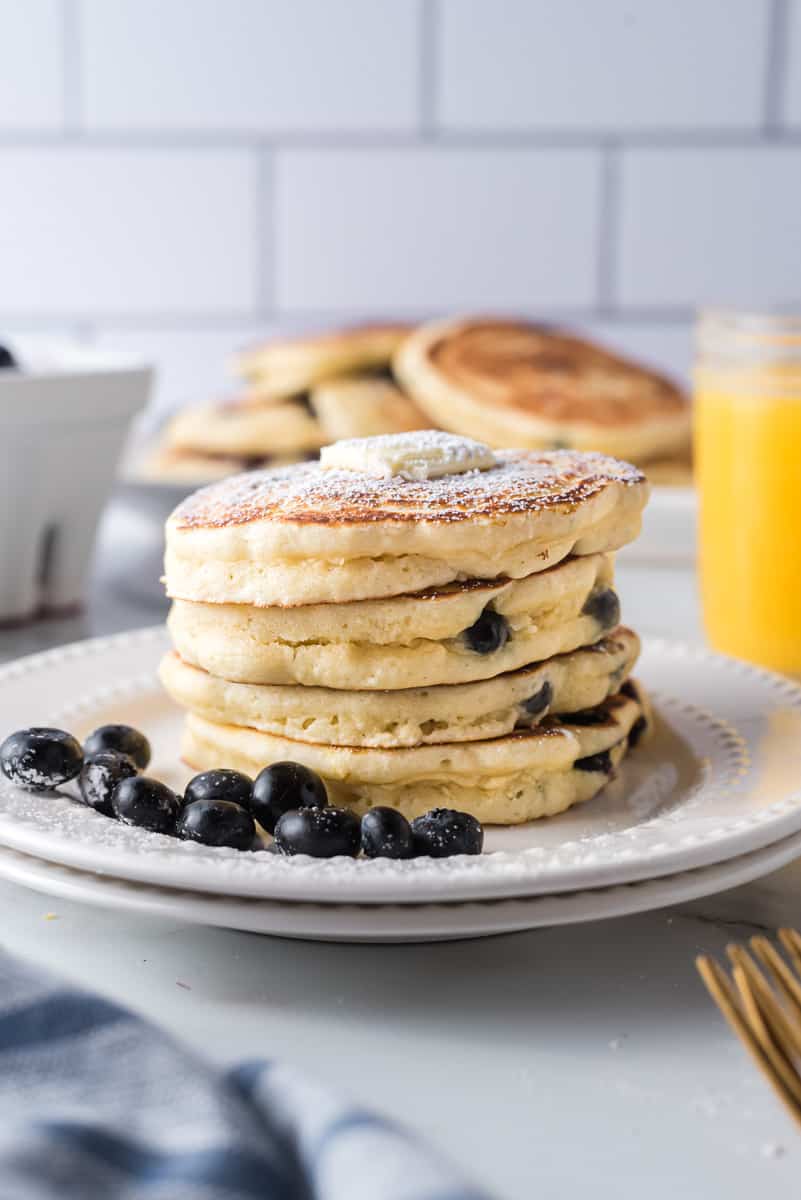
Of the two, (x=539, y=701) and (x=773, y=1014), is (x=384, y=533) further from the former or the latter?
(x=773, y=1014)

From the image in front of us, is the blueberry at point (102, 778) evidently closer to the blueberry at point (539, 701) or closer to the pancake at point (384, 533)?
the pancake at point (384, 533)

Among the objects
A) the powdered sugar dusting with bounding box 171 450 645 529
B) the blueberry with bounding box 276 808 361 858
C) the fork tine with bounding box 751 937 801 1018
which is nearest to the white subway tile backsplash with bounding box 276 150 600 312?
the powdered sugar dusting with bounding box 171 450 645 529

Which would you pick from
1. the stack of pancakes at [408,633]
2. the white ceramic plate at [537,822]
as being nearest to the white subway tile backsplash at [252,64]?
the white ceramic plate at [537,822]

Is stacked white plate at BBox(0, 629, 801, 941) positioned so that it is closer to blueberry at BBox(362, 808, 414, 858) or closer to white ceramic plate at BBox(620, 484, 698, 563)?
blueberry at BBox(362, 808, 414, 858)

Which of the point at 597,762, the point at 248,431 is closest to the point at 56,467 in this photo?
the point at 248,431

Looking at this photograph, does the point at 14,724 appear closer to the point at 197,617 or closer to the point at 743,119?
the point at 197,617

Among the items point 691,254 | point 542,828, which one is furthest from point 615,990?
point 691,254

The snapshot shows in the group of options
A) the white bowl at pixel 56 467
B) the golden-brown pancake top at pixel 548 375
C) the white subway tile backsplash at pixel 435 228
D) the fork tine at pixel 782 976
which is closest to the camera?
the fork tine at pixel 782 976
